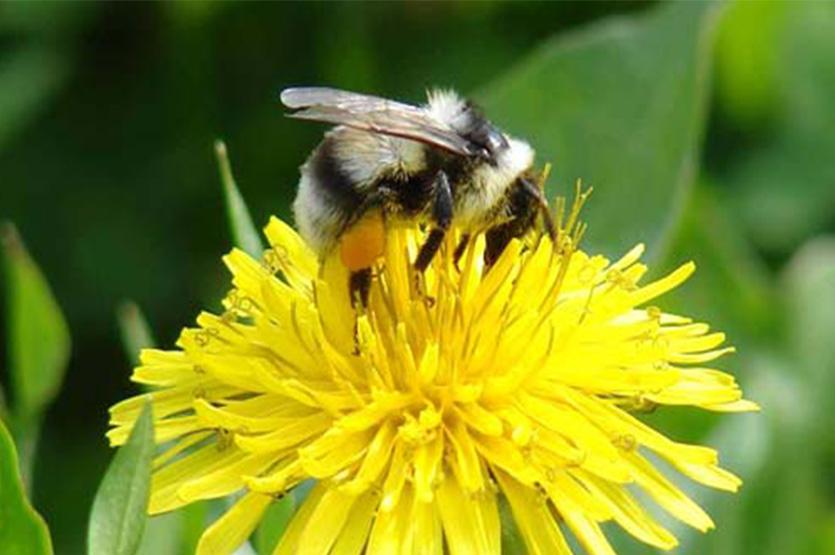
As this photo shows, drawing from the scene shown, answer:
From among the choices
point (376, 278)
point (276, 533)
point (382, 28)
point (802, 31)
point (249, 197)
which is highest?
point (802, 31)

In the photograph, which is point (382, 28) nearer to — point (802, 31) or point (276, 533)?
point (802, 31)

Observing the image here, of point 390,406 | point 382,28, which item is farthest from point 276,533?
point 382,28

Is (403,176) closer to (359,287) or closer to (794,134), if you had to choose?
(359,287)

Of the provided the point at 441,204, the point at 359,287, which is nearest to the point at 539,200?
the point at 441,204

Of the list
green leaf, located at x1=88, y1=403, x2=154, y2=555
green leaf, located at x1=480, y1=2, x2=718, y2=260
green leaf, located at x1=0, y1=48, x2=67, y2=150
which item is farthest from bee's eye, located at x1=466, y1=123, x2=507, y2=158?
green leaf, located at x1=0, y1=48, x2=67, y2=150

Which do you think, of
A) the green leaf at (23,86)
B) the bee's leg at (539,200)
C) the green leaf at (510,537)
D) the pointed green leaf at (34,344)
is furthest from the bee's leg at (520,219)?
the green leaf at (23,86)

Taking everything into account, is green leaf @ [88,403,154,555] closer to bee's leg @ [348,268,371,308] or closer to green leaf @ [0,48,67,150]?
bee's leg @ [348,268,371,308]
